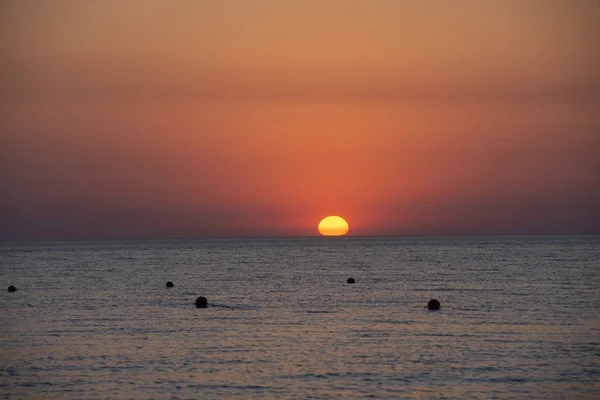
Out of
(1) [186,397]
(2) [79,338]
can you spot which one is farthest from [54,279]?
(1) [186,397]

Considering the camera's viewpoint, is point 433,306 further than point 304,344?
Yes

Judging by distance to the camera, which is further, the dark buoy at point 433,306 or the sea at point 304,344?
the dark buoy at point 433,306

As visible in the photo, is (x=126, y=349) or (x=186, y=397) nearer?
(x=186, y=397)

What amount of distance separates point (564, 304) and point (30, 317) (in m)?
39.1

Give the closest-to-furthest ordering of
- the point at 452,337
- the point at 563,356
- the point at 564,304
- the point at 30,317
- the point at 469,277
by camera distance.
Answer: the point at 563,356 → the point at 452,337 → the point at 30,317 → the point at 564,304 → the point at 469,277

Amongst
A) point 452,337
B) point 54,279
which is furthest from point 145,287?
point 452,337

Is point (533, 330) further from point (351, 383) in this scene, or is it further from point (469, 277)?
point (469, 277)

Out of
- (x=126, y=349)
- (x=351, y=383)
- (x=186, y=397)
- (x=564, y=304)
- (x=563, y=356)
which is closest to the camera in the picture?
(x=186, y=397)

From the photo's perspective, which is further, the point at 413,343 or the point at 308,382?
the point at 413,343

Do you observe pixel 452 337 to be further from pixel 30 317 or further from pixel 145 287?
pixel 145 287

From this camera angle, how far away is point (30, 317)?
55.4m

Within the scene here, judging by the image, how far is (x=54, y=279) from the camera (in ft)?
325

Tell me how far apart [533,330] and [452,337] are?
6.10m

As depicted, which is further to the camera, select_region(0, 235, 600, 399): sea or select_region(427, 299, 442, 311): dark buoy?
select_region(427, 299, 442, 311): dark buoy
